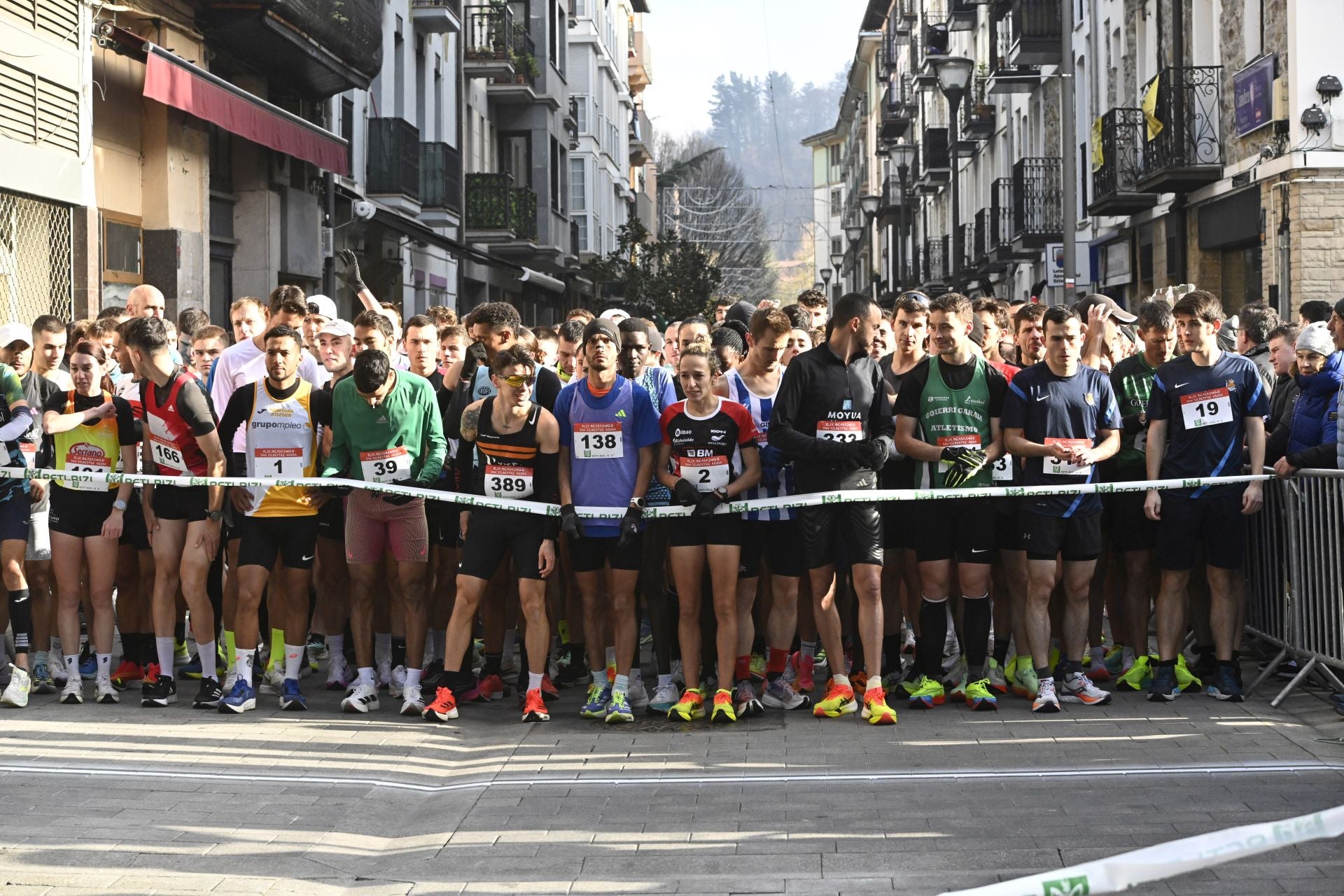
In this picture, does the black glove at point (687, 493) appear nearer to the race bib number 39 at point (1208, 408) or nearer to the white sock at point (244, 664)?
the white sock at point (244, 664)

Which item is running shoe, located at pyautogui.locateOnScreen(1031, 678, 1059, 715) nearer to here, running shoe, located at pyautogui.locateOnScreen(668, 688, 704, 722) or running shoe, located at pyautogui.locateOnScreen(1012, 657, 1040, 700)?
running shoe, located at pyautogui.locateOnScreen(1012, 657, 1040, 700)

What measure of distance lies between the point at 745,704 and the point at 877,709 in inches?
28.1

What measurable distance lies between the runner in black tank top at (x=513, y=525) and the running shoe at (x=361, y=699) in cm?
38

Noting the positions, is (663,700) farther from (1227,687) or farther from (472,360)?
(1227,687)

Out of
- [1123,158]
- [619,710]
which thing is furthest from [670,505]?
[1123,158]

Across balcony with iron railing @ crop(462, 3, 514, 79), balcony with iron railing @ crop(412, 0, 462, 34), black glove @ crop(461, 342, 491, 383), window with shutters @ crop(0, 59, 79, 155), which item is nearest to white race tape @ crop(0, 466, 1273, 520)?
black glove @ crop(461, 342, 491, 383)

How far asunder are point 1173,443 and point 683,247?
41.5 metres

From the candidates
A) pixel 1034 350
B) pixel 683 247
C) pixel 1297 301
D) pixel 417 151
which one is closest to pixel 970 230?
pixel 683 247

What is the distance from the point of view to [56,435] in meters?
9.42

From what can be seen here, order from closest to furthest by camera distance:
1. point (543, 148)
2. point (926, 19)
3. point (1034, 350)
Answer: point (1034, 350) < point (543, 148) < point (926, 19)

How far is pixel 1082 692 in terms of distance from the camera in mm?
9039

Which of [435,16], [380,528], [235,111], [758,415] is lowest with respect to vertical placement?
[380,528]

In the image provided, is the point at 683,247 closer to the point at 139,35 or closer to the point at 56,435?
the point at 139,35

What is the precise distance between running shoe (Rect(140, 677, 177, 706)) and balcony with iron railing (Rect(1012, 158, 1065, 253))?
28.6m
